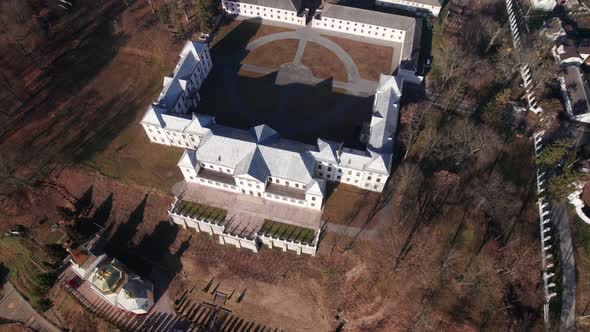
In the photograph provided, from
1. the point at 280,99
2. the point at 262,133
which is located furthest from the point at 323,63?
the point at 262,133

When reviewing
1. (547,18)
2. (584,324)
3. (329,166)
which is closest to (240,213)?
(329,166)

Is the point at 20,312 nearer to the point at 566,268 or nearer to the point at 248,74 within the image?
the point at 248,74

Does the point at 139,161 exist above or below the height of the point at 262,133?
below

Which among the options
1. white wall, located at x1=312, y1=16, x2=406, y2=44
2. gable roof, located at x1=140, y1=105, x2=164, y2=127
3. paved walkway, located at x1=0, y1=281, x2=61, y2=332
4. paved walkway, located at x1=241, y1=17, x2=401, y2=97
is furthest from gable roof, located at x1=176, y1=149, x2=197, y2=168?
white wall, located at x1=312, y1=16, x2=406, y2=44

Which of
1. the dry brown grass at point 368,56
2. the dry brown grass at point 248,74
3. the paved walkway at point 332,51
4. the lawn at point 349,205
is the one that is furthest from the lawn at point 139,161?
the dry brown grass at point 368,56

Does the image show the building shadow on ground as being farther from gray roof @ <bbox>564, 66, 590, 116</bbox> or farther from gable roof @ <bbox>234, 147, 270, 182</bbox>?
gray roof @ <bbox>564, 66, 590, 116</bbox>

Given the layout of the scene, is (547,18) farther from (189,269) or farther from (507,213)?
(189,269)

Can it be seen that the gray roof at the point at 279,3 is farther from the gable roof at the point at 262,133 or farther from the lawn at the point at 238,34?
the gable roof at the point at 262,133
